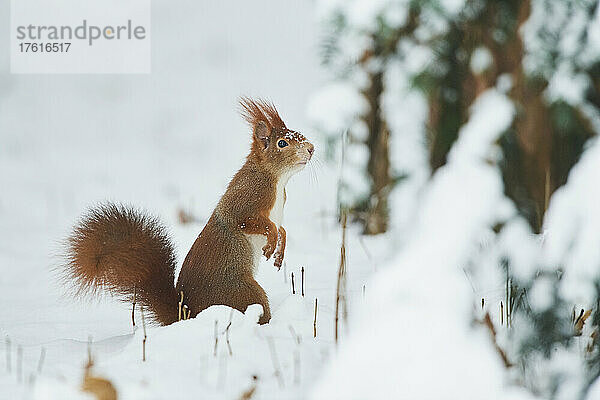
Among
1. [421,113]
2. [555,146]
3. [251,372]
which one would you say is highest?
[421,113]

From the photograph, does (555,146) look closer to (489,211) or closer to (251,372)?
(489,211)

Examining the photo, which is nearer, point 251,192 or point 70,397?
point 70,397

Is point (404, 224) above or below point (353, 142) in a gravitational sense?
below

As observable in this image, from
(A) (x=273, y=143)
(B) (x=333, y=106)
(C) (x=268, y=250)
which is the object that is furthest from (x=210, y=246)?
(B) (x=333, y=106)

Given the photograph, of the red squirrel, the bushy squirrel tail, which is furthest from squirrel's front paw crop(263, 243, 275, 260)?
the bushy squirrel tail

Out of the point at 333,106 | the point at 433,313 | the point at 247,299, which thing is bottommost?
the point at 247,299

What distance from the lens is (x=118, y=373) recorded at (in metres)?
2.43

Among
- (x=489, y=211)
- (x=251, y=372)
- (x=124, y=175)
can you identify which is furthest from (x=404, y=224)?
(x=124, y=175)

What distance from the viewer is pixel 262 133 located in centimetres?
321

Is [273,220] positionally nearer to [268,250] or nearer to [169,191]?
[268,250]

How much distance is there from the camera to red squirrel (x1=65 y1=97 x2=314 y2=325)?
121 inches

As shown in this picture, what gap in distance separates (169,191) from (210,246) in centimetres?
498

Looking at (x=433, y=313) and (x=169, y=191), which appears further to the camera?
(x=169, y=191)

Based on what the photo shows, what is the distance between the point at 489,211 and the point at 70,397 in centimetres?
117
